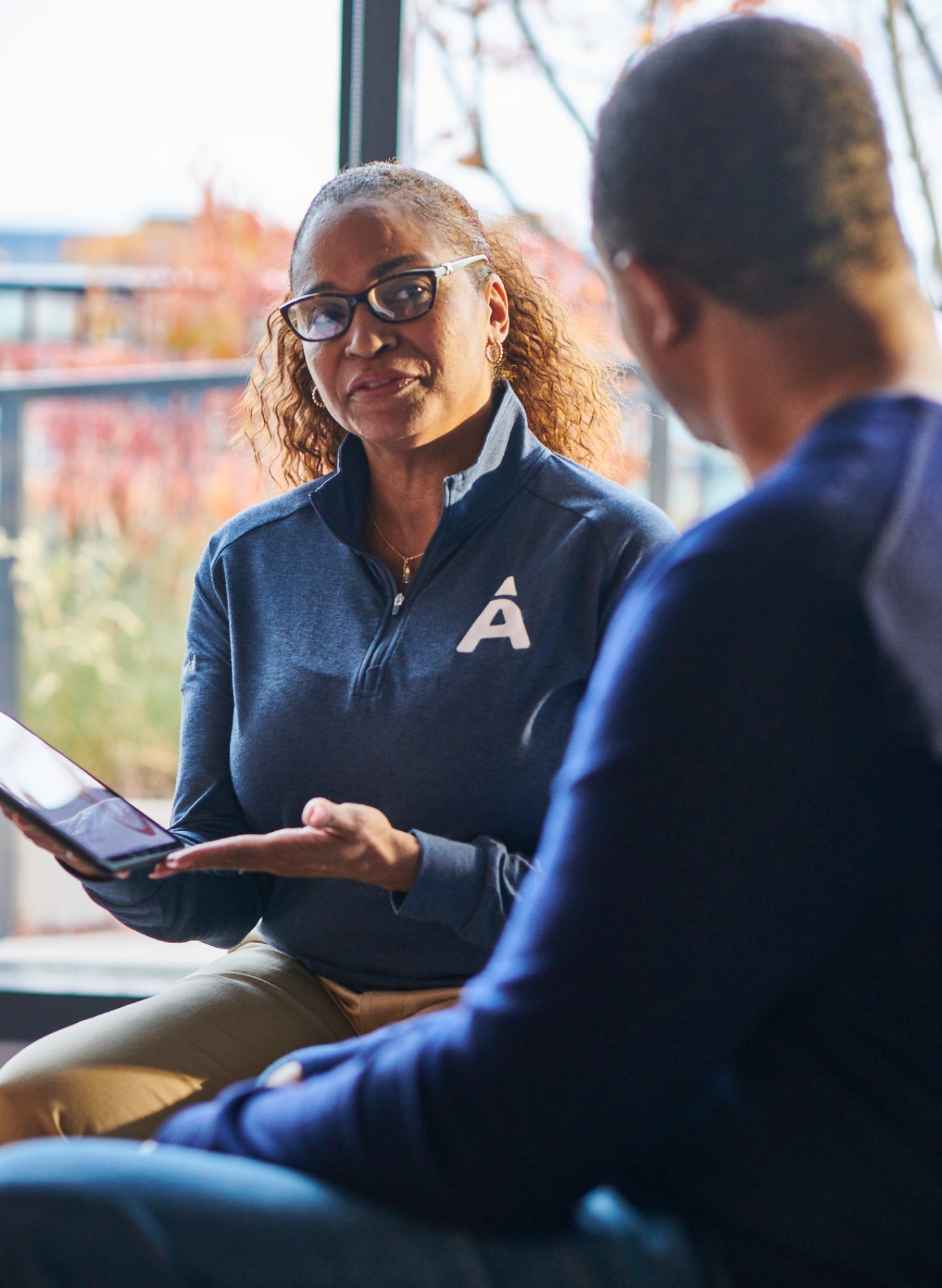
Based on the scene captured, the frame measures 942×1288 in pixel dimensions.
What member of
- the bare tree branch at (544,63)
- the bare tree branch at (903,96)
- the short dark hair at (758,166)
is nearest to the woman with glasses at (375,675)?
the short dark hair at (758,166)

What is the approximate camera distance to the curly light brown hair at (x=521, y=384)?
170 centimetres

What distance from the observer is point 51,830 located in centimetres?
113

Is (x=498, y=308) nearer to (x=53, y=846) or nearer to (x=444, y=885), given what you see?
(x=444, y=885)

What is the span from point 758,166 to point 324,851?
2.37 ft

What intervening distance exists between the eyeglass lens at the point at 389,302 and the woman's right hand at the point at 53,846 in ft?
2.26

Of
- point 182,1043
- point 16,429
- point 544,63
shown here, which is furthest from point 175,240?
point 182,1043

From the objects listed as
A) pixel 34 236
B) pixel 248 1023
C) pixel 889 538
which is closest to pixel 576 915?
pixel 889 538

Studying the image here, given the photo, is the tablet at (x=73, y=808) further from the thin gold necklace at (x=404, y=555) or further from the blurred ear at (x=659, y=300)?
the blurred ear at (x=659, y=300)

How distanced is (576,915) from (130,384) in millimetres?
2401

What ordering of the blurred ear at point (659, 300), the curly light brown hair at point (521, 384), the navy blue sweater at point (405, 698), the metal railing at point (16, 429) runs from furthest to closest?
1. the metal railing at point (16, 429)
2. the curly light brown hair at point (521, 384)
3. the navy blue sweater at point (405, 698)
4. the blurred ear at point (659, 300)

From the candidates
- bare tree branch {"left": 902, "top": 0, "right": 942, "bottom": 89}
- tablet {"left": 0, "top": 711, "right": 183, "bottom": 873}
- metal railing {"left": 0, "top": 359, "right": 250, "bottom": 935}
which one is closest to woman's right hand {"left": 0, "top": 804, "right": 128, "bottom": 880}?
tablet {"left": 0, "top": 711, "right": 183, "bottom": 873}

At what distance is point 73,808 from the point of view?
4.00 feet

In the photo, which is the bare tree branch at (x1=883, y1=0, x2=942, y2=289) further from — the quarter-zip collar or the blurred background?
the quarter-zip collar

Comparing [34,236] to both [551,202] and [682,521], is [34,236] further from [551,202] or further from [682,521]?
[682,521]
